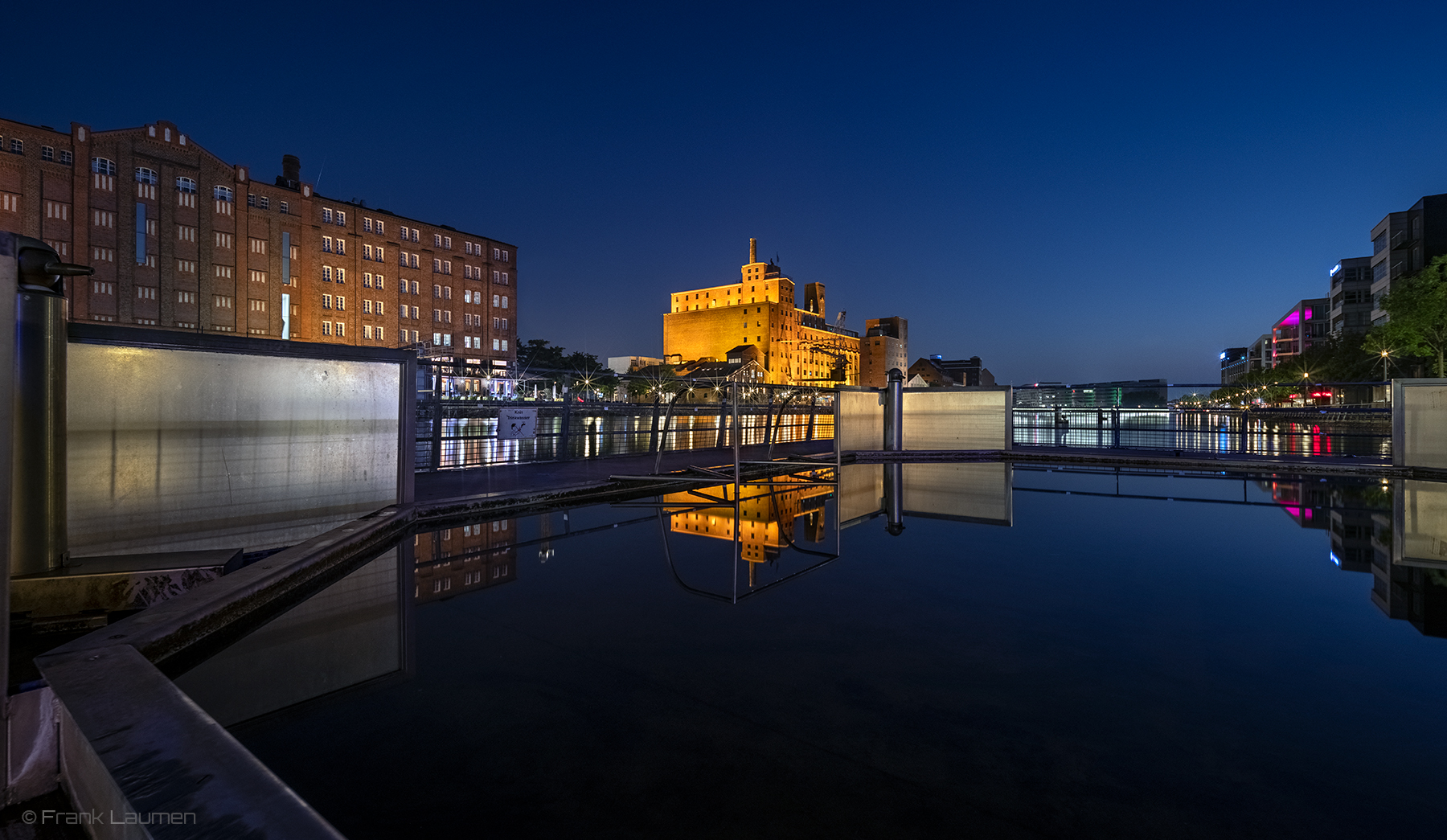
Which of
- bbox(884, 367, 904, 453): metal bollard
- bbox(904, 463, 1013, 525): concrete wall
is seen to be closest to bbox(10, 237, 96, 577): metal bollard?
bbox(904, 463, 1013, 525): concrete wall

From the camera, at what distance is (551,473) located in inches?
426

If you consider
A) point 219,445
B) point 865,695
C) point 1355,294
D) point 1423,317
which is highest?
point 1355,294

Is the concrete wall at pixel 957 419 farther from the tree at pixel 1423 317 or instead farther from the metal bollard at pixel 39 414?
the tree at pixel 1423 317

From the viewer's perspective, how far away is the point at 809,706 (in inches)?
103

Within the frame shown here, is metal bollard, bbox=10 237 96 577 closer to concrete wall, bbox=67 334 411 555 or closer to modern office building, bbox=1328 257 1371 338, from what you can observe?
concrete wall, bbox=67 334 411 555

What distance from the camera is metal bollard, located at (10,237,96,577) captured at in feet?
11.4

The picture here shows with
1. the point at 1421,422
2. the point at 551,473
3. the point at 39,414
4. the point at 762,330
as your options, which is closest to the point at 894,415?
the point at 551,473

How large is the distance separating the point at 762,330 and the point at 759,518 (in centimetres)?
13493

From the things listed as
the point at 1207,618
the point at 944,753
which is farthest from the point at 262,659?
the point at 1207,618

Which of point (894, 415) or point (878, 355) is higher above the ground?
point (878, 355)

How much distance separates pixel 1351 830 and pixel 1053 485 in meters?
10.1

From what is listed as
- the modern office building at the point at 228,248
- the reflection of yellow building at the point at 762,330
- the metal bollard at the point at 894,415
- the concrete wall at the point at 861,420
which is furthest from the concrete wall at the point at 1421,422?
the reflection of yellow building at the point at 762,330

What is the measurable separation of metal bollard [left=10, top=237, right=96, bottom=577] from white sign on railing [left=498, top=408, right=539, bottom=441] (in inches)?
219

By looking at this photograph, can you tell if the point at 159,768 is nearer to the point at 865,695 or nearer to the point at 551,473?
the point at 865,695
